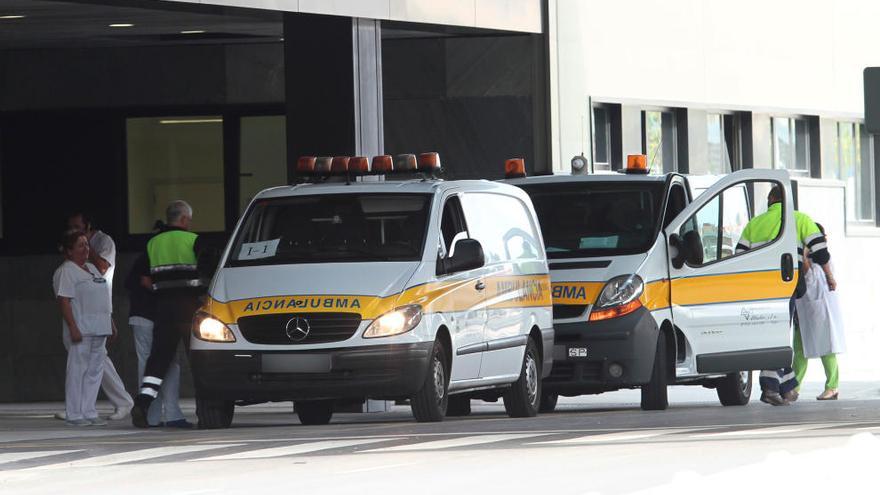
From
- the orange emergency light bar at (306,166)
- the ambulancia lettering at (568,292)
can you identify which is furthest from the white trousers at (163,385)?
the ambulancia lettering at (568,292)

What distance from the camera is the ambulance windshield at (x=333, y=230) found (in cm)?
1582

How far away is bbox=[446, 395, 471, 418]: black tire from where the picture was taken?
18673 millimetres

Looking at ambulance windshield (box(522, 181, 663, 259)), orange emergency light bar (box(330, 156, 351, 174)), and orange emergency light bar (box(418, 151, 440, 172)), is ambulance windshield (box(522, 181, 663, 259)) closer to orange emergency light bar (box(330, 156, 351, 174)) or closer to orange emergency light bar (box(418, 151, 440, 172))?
orange emergency light bar (box(418, 151, 440, 172))

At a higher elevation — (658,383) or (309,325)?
(309,325)

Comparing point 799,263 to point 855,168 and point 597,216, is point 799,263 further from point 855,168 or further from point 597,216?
point 855,168

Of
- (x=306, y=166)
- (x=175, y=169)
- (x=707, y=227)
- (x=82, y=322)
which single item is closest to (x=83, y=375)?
(x=82, y=322)

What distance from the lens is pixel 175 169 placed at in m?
27.3

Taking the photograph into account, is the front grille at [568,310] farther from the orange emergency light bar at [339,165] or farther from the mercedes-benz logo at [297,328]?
the mercedes-benz logo at [297,328]

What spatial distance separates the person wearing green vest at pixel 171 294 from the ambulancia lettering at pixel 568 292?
2983mm

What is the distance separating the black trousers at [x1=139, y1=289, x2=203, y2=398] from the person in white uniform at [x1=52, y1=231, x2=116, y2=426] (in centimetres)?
109

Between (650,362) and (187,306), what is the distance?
3833mm

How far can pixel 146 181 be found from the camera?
2728cm

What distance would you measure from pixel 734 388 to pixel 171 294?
555cm

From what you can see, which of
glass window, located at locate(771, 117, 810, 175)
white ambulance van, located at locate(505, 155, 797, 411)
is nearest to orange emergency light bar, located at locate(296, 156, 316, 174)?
white ambulance van, located at locate(505, 155, 797, 411)
